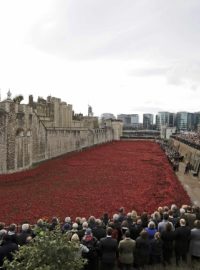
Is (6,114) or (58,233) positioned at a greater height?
(6,114)

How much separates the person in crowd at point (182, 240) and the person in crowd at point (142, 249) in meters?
1.11

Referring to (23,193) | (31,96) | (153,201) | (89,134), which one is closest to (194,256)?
(153,201)

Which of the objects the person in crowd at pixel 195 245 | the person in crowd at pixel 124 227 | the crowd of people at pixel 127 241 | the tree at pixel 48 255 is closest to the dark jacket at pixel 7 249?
the crowd of people at pixel 127 241

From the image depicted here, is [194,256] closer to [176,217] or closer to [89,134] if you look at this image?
[176,217]

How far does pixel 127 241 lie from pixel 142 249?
506mm

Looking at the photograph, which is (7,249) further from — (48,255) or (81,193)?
(81,193)

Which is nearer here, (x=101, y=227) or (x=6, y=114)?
(x=101, y=227)

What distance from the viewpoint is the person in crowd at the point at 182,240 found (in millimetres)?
10883

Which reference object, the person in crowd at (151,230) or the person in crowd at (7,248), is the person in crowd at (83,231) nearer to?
the person in crowd at (151,230)

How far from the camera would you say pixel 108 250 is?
32.2 ft

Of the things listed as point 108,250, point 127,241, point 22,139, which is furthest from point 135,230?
point 22,139

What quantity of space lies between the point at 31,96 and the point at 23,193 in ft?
130

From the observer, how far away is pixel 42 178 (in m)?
26.3

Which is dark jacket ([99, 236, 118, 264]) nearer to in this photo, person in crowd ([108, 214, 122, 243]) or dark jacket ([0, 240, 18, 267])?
person in crowd ([108, 214, 122, 243])
